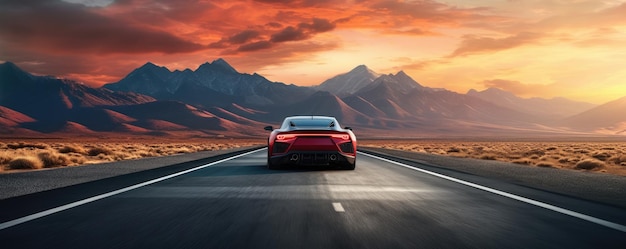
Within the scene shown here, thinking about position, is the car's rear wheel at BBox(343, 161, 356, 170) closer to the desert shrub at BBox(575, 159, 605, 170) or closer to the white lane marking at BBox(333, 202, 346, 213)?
the white lane marking at BBox(333, 202, 346, 213)

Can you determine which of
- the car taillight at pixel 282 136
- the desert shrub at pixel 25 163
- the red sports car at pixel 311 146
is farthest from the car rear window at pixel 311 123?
the desert shrub at pixel 25 163

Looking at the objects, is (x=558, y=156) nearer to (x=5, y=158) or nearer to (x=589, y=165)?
(x=589, y=165)

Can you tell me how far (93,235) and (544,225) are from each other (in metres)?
5.47

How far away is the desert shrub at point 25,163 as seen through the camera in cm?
2328

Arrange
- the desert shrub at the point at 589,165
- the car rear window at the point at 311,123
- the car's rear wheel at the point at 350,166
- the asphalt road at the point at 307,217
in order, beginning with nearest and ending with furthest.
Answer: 1. the asphalt road at the point at 307,217
2. the car's rear wheel at the point at 350,166
3. the car rear window at the point at 311,123
4. the desert shrub at the point at 589,165

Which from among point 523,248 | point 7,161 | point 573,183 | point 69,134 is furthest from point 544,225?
point 69,134

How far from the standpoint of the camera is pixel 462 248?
654cm

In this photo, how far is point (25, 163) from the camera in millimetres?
23516

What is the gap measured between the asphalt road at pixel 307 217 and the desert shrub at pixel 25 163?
10.5 meters

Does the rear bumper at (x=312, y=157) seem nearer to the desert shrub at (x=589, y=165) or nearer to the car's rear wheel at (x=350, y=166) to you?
the car's rear wheel at (x=350, y=166)

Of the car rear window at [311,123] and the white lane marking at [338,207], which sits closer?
the white lane marking at [338,207]

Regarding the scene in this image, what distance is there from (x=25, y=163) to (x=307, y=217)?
1794cm

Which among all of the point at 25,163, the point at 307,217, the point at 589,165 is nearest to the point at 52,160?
the point at 25,163

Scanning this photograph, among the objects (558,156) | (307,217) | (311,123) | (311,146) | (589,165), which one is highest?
(311,123)
